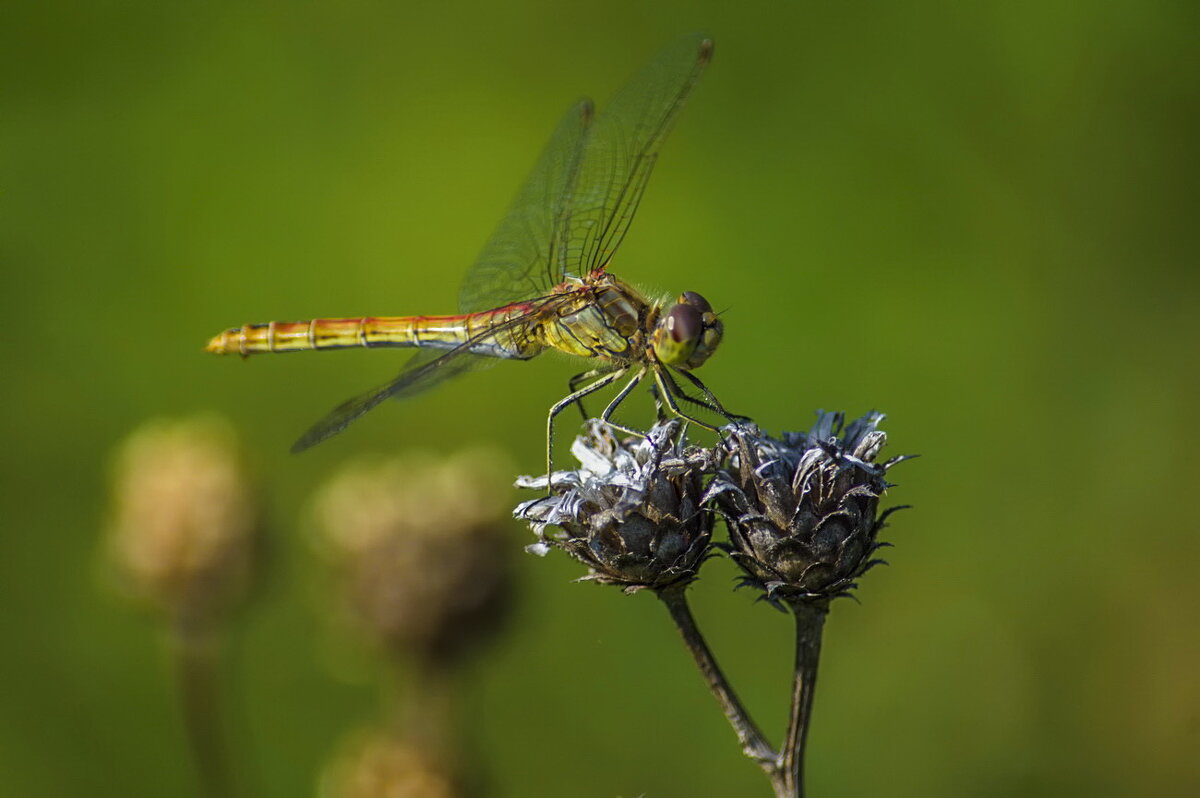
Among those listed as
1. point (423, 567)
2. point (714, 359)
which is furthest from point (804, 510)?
point (714, 359)

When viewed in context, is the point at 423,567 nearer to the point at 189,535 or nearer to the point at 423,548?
the point at 423,548

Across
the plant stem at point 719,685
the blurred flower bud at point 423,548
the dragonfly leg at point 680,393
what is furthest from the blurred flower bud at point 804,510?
the blurred flower bud at point 423,548

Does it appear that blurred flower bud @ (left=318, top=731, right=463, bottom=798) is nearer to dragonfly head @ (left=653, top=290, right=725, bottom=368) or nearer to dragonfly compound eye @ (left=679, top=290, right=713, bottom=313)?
dragonfly head @ (left=653, top=290, right=725, bottom=368)

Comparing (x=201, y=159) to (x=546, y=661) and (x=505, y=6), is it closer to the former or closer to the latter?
(x=505, y=6)

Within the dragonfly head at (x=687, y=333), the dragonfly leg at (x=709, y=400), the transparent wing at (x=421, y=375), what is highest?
the transparent wing at (x=421, y=375)

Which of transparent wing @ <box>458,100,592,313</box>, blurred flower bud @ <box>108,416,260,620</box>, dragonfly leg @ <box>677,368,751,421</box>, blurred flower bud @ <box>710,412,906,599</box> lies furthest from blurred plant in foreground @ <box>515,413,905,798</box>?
blurred flower bud @ <box>108,416,260,620</box>

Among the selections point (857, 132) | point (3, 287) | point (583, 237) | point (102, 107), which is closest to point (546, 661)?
point (583, 237)

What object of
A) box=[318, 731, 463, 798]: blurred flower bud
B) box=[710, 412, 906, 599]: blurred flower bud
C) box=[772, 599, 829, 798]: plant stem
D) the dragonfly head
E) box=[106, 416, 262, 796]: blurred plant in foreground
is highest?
box=[106, 416, 262, 796]: blurred plant in foreground

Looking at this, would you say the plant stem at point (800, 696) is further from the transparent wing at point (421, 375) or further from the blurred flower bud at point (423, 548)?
the blurred flower bud at point (423, 548)
